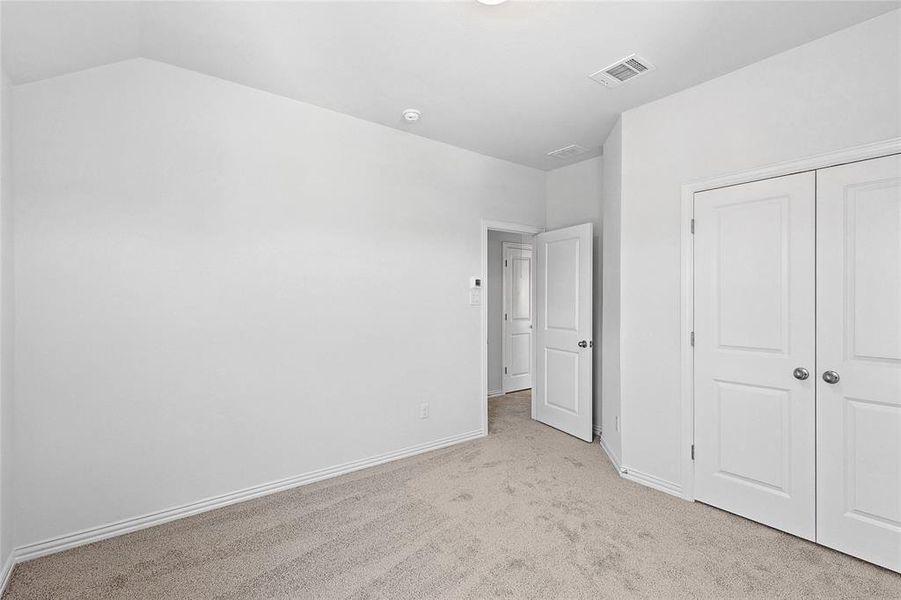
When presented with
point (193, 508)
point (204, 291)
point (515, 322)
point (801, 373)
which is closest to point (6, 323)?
point (204, 291)

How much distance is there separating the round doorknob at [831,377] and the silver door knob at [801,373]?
74 millimetres

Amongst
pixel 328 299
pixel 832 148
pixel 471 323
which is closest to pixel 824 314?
pixel 832 148

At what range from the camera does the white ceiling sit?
193cm

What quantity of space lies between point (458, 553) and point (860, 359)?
89.1 inches

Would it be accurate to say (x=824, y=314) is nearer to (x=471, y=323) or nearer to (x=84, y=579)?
(x=471, y=323)

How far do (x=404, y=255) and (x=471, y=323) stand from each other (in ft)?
3.07

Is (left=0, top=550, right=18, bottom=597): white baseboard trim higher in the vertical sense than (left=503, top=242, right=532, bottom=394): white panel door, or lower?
lower

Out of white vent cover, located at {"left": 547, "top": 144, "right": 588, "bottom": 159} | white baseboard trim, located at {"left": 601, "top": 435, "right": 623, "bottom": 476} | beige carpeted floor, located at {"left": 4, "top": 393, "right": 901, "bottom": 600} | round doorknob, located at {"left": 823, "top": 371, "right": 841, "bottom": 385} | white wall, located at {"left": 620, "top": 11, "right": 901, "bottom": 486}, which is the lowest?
beige carpeted floor, located at {"left": 4, "top": 393, "right": 901, "bottom": 600}

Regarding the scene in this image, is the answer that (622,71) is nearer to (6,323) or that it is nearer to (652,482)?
(652,482)

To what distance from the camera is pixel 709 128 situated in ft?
8.64

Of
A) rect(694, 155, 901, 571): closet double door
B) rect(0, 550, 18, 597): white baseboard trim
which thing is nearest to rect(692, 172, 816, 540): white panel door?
rect(694, 155, 901, 571): closet double door

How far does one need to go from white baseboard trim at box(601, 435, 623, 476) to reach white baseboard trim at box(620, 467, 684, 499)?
48mm

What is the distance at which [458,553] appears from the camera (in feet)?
7.07

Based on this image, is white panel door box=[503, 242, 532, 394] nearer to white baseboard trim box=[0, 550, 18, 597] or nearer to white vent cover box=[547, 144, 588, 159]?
white vent cover box=[547, 144, 588, 159]
